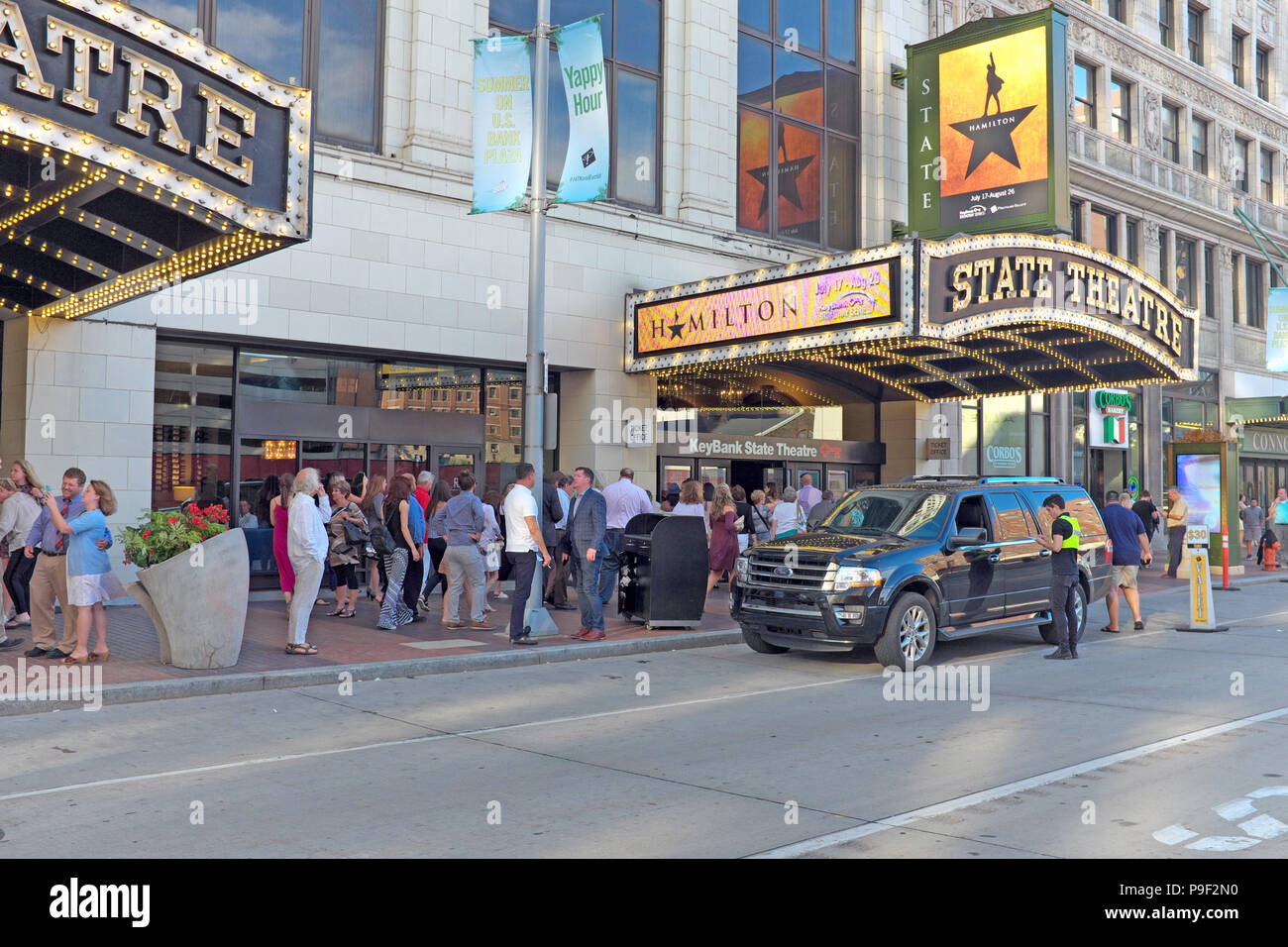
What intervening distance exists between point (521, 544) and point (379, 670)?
6.98 feet

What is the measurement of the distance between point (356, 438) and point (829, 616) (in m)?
9.17

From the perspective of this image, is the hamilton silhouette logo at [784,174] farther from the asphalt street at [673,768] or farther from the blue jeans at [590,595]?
the asphalt street at [673,768]

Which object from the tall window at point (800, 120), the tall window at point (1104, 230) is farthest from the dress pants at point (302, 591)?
the tall window at point (1104, 230)

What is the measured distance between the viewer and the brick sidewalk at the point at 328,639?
1054 cm

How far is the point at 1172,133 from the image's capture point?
33.7m

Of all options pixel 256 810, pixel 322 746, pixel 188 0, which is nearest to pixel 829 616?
pixel 322 746

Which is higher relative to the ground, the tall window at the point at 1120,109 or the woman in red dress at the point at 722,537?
the tall window at the point at 1120,109

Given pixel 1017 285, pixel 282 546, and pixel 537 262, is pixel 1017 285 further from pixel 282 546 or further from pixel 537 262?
pixel 282 546

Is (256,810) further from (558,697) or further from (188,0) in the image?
(188,0)

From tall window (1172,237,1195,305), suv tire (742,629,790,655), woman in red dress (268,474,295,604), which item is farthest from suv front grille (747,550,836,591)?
tall window (1172,237,1195,305)

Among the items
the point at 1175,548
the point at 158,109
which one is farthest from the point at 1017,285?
the point at 158,109

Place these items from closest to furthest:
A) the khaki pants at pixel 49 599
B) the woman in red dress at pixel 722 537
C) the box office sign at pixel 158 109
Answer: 1. the box office sign at pixel 158 109
2. the khaki pants at pixel 49 599
3. the woman in red dress at pixel 722 537

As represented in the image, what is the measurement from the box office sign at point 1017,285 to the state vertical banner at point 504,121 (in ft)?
20.4

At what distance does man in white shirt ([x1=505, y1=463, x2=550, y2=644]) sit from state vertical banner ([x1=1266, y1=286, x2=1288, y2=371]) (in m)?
25.4
